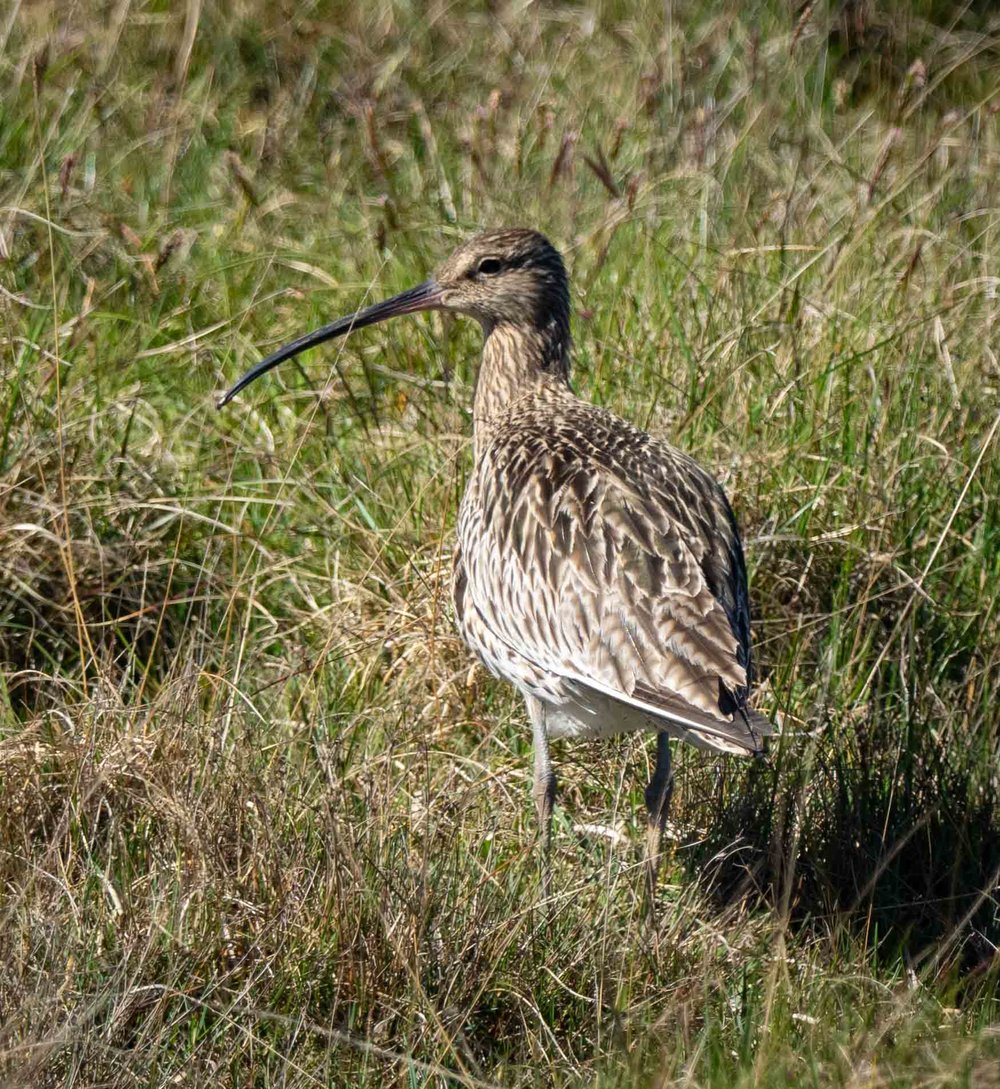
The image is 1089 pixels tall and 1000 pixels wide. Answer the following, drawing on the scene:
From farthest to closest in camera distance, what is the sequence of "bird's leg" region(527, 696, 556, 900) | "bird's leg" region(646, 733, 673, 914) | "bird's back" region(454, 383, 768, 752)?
"bird's leg" region(527, 696, 556, 900) < "bird's leg" region(646, 733, 673, 914) < "bird's back" region(454, 383, 768, 752)

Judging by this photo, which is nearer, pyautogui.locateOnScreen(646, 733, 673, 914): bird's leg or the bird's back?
the bird's back

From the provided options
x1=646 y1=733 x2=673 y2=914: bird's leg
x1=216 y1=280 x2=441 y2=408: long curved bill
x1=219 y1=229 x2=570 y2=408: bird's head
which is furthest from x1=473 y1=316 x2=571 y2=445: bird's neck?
x1=646 y1=733 x2=673 y2=914: bird's leg

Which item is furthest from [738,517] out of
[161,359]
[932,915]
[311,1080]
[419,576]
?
[311,1080]

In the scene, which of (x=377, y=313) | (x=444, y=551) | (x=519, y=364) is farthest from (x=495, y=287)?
(x=444, y=551)

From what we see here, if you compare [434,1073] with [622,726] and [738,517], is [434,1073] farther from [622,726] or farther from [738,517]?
[738,517]

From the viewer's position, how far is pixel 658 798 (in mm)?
4195

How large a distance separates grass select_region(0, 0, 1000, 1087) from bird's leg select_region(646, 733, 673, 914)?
0.08 meters

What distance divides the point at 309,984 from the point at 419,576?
64.8 inches

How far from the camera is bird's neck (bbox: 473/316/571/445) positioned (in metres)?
4.98

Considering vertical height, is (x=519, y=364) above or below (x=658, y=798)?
above

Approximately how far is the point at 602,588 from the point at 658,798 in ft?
1.82

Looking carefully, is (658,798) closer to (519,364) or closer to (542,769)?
(542,769)

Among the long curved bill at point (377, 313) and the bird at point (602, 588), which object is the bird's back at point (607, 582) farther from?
the long curved bill at point (377, 313)

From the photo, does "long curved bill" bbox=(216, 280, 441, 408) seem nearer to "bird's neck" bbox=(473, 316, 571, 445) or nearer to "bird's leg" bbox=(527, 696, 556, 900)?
"bird's neck" bbox=(473, 316, 571, 445)
